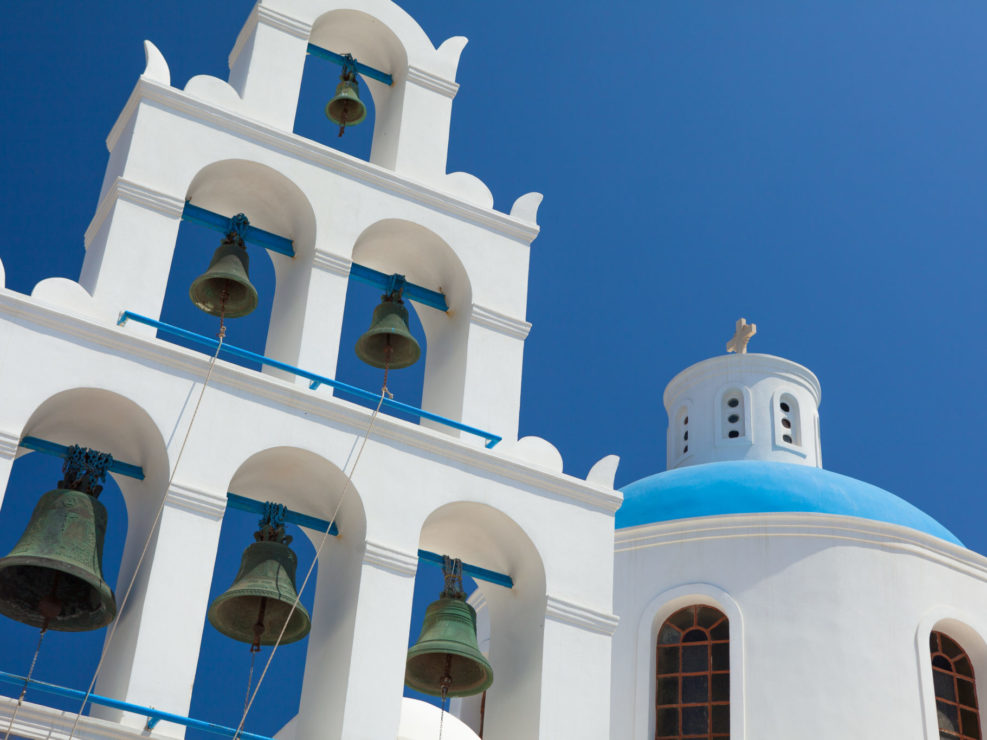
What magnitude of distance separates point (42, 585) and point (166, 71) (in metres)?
3.60

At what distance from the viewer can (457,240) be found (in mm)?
11523

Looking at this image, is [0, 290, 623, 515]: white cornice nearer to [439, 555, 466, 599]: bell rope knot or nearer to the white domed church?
the white domed church

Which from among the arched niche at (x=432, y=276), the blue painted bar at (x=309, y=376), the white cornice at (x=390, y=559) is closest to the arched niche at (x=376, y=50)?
the arched niche at (x=432, y=276)

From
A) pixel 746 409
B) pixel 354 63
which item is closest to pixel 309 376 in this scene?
pixel 354 63

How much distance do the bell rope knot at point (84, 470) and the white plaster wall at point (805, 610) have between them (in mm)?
6216

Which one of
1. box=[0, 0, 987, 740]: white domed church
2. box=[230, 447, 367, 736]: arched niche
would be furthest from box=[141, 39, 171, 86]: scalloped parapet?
box=[230, 447, 367, 736]: arched niche

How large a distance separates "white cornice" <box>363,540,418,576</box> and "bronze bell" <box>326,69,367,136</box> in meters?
3.65

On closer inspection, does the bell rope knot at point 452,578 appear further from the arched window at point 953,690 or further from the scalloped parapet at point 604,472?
the arched window at point 953,690

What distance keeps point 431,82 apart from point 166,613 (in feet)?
15.8

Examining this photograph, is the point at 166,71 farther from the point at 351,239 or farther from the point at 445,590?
the point at 445,590

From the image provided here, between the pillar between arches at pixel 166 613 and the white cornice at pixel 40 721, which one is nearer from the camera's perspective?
the white cornice at pixel 40 721

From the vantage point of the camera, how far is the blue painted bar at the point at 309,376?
32.5 ft

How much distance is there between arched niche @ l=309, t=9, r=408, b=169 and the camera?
12195mm

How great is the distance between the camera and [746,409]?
18203 millimetres
